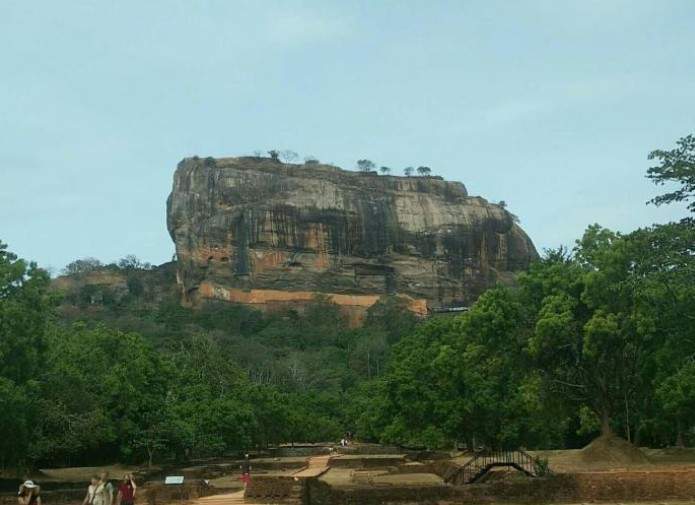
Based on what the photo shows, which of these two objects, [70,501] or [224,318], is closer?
[70,501]

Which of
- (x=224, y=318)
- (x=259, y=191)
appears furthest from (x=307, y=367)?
(x=259, y=191)

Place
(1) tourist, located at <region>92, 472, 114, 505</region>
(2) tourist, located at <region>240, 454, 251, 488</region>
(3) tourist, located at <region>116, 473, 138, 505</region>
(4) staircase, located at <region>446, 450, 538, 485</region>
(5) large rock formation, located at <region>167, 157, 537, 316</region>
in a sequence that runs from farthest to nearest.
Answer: (5) large rock formation, located at <region>167, 157, 537, 316</region>, (2) tourist, located at <region>240, 454, 251, 488</region>, (4) staircase, located at <region>446, 450, 538, 485</region>, (3) tourist, located at <region>116, 473, 138, 505</region>, (1) tourist, located at <region>92, 472, 114, 505</region>

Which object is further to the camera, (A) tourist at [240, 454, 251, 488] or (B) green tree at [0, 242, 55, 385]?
(A) tourist at [240, 454, 251, 488]

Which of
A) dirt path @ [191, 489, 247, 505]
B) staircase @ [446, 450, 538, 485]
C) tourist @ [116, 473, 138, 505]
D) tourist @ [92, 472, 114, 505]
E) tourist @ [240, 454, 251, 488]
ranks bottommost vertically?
dirt path @ [191, 489, 247, 505]

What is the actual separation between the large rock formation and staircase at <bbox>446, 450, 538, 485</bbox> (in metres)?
99.4

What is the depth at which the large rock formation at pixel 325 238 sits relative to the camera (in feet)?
419

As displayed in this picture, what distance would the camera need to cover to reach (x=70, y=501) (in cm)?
2562

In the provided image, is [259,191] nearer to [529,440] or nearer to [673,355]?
[529,440]

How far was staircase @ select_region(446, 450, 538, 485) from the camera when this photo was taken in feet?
89.0

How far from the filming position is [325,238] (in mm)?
129125

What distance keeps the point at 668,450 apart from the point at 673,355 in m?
8.27

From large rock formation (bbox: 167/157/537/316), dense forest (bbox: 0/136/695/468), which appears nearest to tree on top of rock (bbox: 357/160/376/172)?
large rock formation (bbox: 167/157/537/316)

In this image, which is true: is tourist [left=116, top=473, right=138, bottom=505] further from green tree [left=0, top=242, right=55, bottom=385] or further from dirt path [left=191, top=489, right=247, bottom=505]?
green tree [left=0, top=242, right=55, bottom=385]

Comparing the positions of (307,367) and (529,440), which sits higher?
(307,367)
